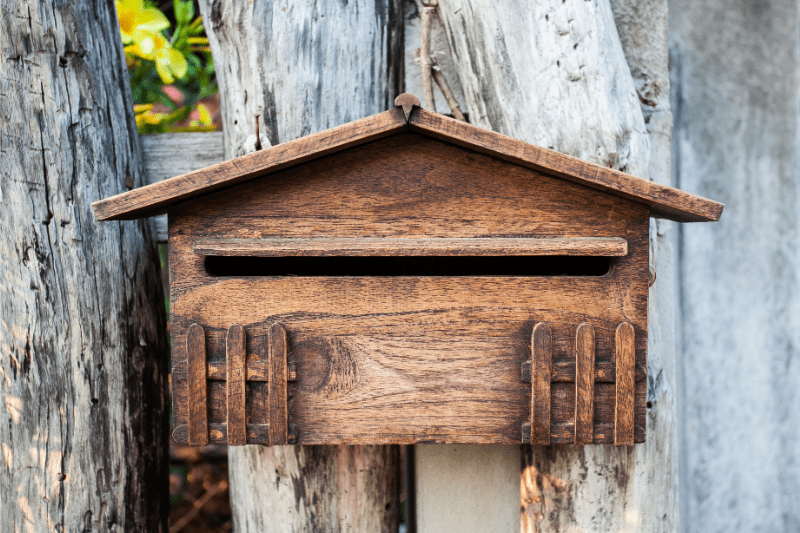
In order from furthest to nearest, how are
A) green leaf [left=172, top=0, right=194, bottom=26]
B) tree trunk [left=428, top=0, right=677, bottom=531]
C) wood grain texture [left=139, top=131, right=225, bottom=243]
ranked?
green leaf [left=172, top=0, right=194, bottom=26] → wood grain texture [left=139, top=131, right=225, bottom=243] → tree trunk [left=428, top=0, right=677, bottom=531]

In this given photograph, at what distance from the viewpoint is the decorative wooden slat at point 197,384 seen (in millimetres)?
788

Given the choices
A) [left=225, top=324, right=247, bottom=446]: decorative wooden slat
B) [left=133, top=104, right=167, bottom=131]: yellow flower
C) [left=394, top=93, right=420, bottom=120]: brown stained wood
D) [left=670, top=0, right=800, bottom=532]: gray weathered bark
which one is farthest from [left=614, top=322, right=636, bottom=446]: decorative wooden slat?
[left=133, top=104, right=167, bottom=131]: yellow flower

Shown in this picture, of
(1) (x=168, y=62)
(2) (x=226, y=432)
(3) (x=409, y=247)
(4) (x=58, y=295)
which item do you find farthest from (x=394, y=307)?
(1) (x=168, y=62)

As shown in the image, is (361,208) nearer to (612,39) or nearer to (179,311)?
(179,311)

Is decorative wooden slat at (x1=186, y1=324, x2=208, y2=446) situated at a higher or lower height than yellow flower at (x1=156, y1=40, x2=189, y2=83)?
lower

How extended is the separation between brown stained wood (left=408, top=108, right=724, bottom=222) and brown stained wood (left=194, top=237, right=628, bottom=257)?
87 millimetres

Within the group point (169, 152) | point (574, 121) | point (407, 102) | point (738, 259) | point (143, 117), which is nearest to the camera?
point (407, 102)

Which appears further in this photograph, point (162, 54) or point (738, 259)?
point (738, 259)

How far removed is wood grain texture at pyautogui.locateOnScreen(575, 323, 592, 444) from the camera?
0.79 metres

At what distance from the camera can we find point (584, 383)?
2.60 feet

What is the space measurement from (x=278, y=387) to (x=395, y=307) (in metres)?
A: 0.22

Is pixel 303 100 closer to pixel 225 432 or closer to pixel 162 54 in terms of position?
pixel 162 54

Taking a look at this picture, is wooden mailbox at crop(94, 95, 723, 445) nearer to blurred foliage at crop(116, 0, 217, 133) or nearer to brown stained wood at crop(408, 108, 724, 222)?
brown stained wood at crop(408, 108, 724, 222)

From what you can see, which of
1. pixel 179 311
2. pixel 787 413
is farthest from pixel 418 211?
pixel 787 413
